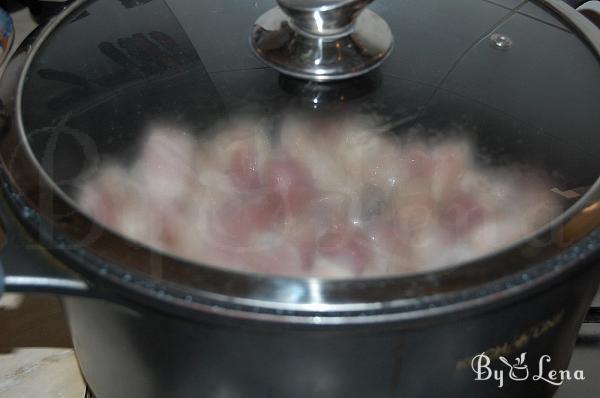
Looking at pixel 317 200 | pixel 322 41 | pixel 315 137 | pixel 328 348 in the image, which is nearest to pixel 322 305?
pixel 328 348

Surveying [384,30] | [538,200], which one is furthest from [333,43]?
[538,200]

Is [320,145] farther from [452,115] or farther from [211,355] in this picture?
[211,355]

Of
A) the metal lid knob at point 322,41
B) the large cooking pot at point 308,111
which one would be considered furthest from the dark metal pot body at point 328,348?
the metal lid knob at point 322,41

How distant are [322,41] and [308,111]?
104mm

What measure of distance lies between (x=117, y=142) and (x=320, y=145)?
27cm

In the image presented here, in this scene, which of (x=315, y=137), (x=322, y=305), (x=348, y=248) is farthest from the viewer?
(x=315, y=137)

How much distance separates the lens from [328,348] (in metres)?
0.79

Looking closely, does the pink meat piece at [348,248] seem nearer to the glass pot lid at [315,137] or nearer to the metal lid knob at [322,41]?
the glass pot lid at [315,137]

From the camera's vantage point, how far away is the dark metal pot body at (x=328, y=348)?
786 millimetres

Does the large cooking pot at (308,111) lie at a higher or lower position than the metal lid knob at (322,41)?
lower

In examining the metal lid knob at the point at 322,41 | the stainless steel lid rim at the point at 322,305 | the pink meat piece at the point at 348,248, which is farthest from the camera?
the metal lid knob at the point at 322,41

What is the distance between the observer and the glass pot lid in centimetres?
88

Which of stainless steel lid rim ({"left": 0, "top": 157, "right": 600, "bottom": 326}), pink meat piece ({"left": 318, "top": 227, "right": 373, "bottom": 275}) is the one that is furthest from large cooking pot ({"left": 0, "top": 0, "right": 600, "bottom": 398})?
pink meat piece ({"left": 318, "top": 227, "right": 373, "bottom": 275})

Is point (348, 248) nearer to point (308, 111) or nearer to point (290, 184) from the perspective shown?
point (290, 184)
